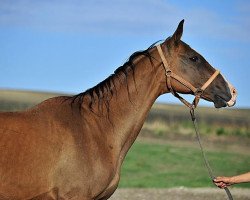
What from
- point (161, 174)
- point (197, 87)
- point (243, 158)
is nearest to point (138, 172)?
point (161, 174)

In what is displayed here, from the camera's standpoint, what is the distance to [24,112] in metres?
6.62

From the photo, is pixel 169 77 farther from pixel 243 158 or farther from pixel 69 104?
pixel 243 158

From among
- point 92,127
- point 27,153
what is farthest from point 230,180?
point 27,153

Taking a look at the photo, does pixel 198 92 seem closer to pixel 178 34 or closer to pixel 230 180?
pixel 178 34

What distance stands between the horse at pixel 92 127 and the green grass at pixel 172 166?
8.27 meters

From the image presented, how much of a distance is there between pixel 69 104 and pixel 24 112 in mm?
526

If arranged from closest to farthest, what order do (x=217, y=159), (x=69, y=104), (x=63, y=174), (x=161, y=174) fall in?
(x=63, y=174), (x=69, y=104), (x=161, y=174), (x=217, y=159)

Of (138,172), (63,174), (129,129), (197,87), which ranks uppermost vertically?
(197,87)

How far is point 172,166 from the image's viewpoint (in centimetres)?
1994

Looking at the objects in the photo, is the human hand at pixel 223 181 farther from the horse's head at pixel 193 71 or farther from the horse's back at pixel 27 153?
the horse's back at pixel 27 153

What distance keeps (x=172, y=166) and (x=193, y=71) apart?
13.2 metres

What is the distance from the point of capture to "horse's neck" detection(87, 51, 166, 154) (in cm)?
693

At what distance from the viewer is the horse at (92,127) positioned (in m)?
6.21

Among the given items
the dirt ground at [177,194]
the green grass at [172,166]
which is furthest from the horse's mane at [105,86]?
the green grass at [172,166]
